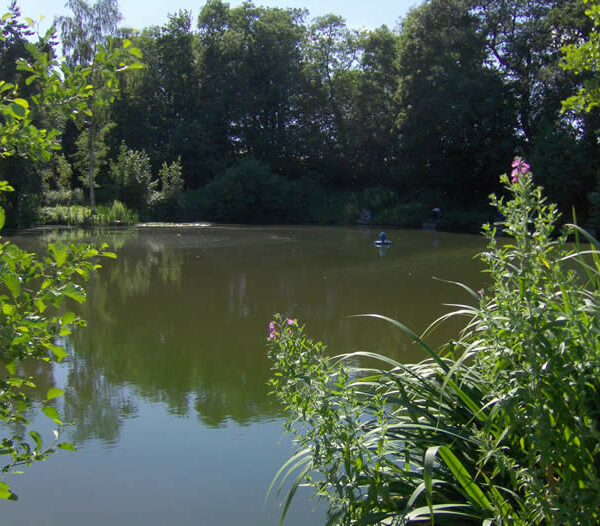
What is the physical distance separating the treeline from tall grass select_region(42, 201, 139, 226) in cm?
102

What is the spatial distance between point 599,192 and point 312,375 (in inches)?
809

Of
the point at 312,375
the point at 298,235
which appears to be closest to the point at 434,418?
the point at 312,375

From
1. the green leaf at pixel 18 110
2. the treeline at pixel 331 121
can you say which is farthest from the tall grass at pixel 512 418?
the treeline at pixel 331 121

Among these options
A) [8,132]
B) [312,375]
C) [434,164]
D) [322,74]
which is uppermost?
[322,74]

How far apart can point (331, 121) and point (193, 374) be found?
31435 millimetres

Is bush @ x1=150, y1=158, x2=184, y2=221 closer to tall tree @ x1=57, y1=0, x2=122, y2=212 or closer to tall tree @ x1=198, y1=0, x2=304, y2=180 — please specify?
tall tree @ x1=57, y1=0, x2=122, y2=212

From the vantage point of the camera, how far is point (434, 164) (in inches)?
1187

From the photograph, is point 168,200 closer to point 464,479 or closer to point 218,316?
point 218,316

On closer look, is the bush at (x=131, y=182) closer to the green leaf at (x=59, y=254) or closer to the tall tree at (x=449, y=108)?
the tall tree at (x=449, y=108)

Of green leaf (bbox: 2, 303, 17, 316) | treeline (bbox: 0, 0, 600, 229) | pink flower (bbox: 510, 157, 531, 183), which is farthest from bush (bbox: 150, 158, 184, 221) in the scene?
green leaf (bbox: 2, 303, 17, 316)

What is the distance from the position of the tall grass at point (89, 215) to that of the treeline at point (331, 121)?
1023mm

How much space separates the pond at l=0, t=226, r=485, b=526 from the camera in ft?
10.9

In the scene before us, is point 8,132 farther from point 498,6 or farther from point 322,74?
point 322,74

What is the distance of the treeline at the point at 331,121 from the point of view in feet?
82.6
